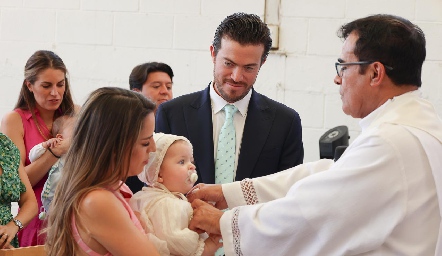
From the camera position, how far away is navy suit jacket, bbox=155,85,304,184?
289 cm

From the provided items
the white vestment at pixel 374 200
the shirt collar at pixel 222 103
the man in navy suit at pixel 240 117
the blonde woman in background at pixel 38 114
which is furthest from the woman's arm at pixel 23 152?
the white vestment at pixel 374 200

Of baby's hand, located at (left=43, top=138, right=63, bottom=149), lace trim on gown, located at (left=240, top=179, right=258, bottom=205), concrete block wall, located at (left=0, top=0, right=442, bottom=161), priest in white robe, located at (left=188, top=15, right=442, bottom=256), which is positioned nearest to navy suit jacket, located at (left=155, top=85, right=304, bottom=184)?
lace trim on gown, located at (left=240, top=179, right=258, bottom=205)

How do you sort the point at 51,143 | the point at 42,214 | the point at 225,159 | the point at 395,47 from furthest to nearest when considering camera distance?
the point at 51,143 < the point at 42,214 < the point at 225,159 < the point at 395,47

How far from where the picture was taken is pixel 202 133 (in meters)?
2.92

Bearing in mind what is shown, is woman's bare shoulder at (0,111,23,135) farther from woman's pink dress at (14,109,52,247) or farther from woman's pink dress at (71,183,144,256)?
woman's pink dress at (71,183,144,256)

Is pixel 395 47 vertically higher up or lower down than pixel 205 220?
higher up

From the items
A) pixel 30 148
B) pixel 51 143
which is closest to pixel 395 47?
pixel 51 143

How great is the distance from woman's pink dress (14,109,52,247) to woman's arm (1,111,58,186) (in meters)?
0.03

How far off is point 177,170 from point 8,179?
108 cm

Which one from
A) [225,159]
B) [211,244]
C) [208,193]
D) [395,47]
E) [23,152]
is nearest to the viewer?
[395,47]

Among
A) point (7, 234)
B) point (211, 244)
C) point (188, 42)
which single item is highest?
point (188, 42)

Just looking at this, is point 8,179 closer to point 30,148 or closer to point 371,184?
point 30,148

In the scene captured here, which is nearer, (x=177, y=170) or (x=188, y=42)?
(x=177, y=170)

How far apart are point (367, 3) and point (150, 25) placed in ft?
4.40
